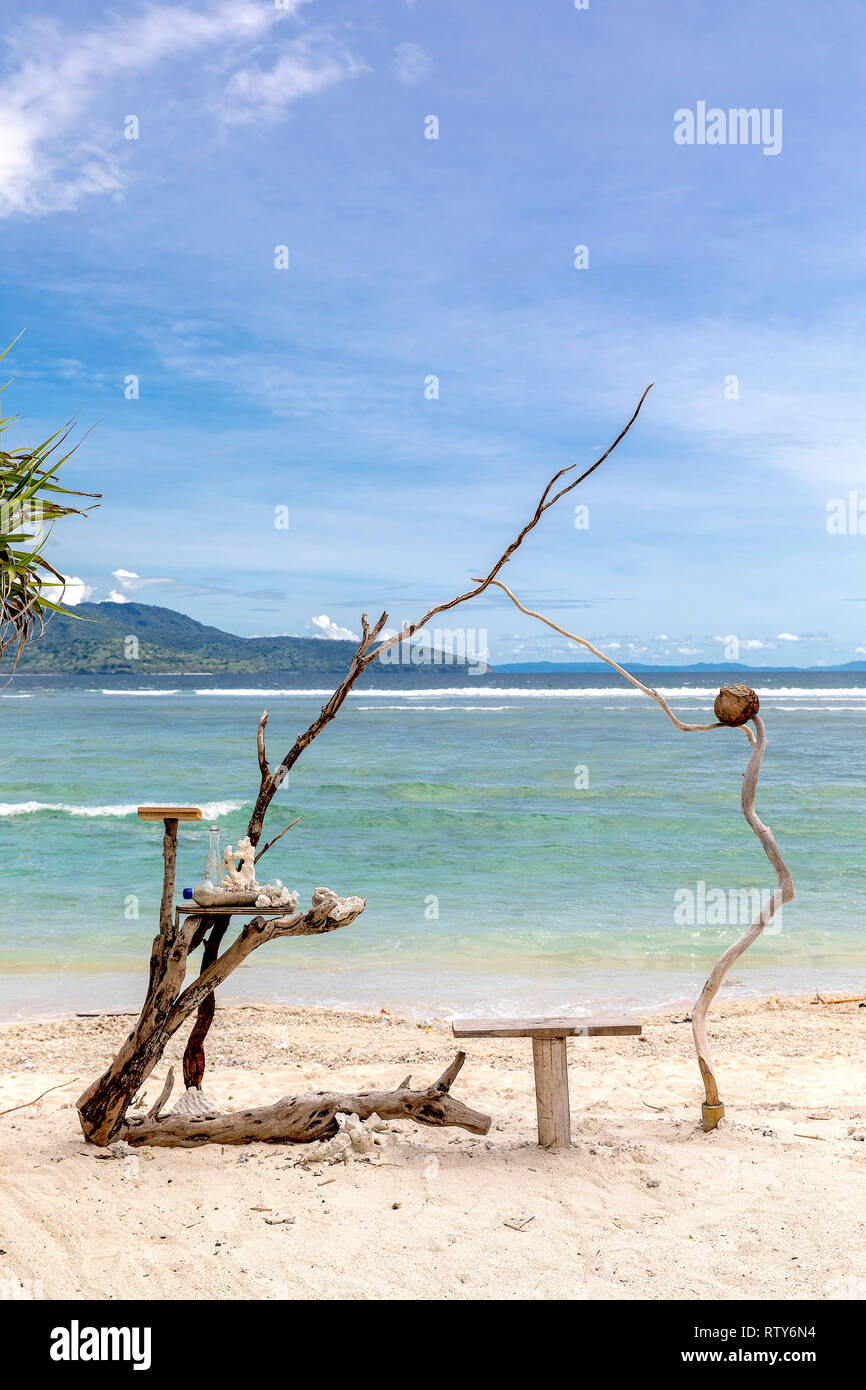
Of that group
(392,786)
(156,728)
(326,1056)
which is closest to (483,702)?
(156,728)

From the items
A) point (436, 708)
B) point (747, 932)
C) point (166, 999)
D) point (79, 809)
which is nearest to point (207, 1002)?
point (166, 999)

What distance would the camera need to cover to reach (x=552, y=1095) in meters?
5.02

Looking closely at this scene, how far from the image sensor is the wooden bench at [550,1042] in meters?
4.79

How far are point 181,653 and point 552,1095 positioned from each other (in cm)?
13899

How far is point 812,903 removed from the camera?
40.4ft

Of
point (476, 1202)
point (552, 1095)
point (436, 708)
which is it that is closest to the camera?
point (476, 1202)

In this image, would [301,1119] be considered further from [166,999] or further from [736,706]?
[736,706]

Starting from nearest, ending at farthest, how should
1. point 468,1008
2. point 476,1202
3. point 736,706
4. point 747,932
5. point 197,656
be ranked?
point 476,1202
point 736,706
point 747,932
point 468,1008
point 197,656

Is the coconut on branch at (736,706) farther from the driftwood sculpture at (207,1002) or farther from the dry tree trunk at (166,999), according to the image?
the dry tree trunk at (166,999)

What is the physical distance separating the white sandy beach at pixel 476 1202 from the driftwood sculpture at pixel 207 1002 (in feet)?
0.41

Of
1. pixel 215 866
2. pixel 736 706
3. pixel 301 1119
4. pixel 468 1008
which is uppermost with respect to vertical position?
pixel 736 706

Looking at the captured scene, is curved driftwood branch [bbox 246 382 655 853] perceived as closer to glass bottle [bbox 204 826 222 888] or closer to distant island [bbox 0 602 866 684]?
glass bottle [bbox 204 826 222 888]

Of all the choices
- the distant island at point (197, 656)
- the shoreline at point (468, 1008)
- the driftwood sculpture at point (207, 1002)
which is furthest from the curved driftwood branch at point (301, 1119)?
the distant island at point (197, 656)
